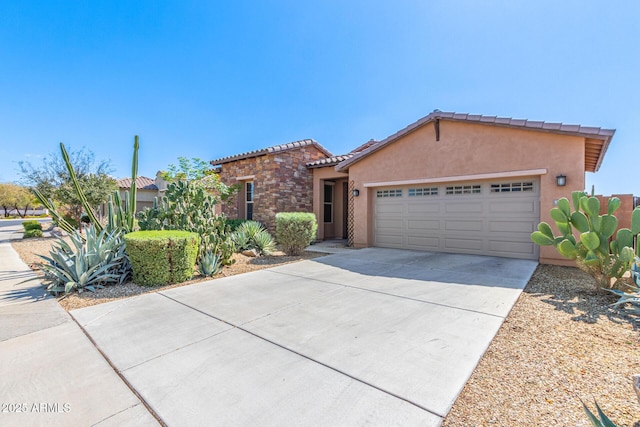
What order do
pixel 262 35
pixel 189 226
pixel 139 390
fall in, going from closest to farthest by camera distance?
pixel 139 390 < pixel 189 226 < pixel 262 35

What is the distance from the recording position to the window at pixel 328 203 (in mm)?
14633

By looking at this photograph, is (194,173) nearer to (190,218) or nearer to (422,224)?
(190,218)

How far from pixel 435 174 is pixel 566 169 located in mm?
3501

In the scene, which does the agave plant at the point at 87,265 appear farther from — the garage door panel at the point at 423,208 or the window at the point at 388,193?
the garage door panel at the point at 423,208

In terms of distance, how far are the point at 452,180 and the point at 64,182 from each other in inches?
769

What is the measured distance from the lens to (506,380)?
2.65 m

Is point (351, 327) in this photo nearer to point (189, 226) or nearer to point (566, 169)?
point (189, 226)

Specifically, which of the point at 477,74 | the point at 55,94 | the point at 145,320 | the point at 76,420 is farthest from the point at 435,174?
the point at 55,94

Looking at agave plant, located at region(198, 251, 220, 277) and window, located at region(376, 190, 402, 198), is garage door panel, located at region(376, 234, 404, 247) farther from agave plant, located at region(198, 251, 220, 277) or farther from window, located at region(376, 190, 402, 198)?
agave plant, located at region(198, 251, 220, 277)

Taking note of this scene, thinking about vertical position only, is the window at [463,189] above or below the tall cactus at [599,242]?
above

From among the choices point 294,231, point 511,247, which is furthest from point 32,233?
point 511,247

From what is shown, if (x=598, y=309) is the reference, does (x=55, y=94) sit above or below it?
above

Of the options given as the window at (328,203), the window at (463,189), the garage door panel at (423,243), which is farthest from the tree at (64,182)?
the window at (463,189)

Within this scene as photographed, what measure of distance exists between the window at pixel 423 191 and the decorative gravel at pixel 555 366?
18.4 feet
